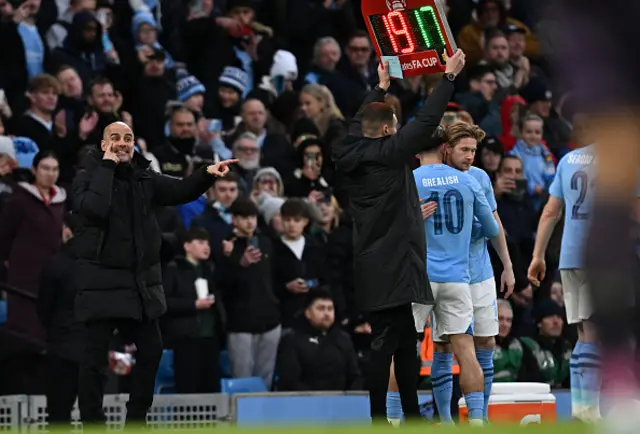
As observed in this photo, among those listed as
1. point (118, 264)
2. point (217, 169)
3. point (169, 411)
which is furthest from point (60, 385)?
point (217, 169)

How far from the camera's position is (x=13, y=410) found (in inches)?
502

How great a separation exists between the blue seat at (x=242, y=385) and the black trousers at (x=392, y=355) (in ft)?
11.5

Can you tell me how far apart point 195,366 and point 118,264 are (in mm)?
3569

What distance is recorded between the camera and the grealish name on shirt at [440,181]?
11438mm

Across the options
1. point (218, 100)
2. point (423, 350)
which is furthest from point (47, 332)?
point (218, 100)

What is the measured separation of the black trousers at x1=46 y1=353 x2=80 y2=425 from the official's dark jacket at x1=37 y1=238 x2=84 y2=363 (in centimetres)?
8

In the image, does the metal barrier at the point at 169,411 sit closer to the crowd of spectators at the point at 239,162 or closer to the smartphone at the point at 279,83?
the crowd of spectators at the point at 239,162

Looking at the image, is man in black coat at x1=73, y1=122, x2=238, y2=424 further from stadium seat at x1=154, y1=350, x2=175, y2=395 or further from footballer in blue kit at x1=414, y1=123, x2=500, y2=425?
stadium seat at x1=154, y1=350, x2=175, y2=395

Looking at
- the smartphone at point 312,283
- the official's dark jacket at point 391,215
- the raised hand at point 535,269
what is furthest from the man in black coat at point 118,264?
the smartphone at point 312,283

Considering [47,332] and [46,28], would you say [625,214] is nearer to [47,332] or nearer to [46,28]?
[47,332]

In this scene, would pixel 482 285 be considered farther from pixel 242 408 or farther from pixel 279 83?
pixel 279 83

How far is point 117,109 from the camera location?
16.2 m

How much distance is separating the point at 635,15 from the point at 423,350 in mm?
7937

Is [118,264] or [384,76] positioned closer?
[118,264]
